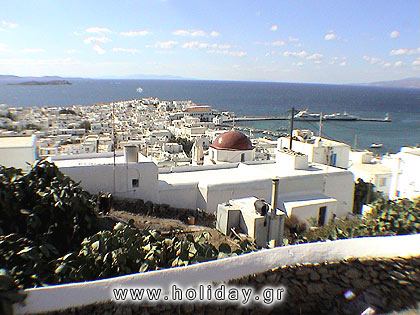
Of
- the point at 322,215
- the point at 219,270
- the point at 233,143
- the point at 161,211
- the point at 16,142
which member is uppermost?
the point at 16,142

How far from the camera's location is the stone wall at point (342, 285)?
4637 millimetres

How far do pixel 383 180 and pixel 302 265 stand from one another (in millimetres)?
17930

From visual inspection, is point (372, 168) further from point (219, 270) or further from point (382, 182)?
point (219, 270)

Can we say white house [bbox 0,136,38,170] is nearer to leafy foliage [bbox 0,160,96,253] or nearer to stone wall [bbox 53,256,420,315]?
leafy foliage [bbox 0,160,96,253]

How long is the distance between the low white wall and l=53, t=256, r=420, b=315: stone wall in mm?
98

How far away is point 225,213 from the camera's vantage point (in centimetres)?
1045

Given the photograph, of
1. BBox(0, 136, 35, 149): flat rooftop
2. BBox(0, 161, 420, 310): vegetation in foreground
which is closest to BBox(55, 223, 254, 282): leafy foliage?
BBox(0, 161, 420, 310): vegetation in foreground

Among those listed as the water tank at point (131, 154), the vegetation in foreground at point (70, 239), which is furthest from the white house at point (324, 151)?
the vegetation in foreground at point (70, 239)

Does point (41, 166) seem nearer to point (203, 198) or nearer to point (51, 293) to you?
point (51, 293)

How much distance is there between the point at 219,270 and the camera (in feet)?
14.9

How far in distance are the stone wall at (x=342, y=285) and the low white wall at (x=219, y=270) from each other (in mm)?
98

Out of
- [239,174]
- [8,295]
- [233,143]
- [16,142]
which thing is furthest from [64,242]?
[233,143]

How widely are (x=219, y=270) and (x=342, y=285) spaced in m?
1.68

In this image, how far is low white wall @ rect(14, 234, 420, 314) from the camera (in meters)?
4.05
